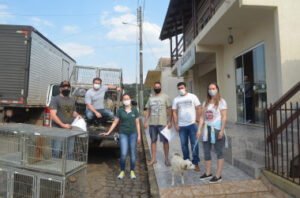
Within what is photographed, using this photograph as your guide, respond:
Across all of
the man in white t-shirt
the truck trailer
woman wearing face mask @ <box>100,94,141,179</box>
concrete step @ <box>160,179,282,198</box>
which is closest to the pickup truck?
the truck trailer

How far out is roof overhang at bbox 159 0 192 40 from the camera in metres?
10.9

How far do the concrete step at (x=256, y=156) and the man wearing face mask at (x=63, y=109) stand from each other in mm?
3369

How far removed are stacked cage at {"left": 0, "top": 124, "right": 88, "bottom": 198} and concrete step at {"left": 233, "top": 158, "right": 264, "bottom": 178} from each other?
2701 mm

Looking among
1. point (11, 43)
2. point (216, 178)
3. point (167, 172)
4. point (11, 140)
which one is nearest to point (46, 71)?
point (11, 43)

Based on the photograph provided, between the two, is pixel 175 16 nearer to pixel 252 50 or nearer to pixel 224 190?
pixel 252 50

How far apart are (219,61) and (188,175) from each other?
599cm

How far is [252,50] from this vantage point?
6520 millimetres

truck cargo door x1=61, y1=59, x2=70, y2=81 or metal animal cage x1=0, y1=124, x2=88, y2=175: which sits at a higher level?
truck cargo door x1=61, y1=59, x2=70, y2=81

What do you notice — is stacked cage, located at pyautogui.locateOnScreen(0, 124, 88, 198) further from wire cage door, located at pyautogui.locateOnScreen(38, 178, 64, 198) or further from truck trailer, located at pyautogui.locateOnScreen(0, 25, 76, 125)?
truck trailer, located at pyautogui.locateOnScreen(0, 25, 76, 125)

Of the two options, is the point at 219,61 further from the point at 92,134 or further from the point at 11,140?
the point at 11,140

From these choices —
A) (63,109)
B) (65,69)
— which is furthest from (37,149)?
(65,69)

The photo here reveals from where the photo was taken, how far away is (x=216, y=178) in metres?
3.32

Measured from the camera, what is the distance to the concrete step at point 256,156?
3644 millimetres

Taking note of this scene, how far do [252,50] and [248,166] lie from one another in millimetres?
4199
